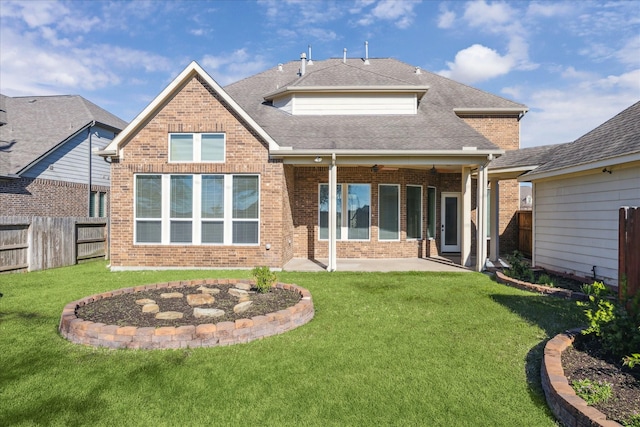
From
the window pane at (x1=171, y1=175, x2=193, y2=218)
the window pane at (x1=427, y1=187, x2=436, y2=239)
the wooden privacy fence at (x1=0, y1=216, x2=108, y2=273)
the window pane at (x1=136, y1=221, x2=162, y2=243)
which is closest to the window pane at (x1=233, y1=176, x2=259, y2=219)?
the window pane at (x1=171, y1=175, x2=193, y2=218)

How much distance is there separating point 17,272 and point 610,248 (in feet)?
50.0

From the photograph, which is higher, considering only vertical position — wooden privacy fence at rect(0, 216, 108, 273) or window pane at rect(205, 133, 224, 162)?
window pane at rect(205, 133, 224, 162)

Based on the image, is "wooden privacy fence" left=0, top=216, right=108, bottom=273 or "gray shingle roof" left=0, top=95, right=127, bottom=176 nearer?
"wooden privacy fence" left=0, top=216, right=108, bottom=273

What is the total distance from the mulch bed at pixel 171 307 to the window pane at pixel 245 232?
3567 millimetres

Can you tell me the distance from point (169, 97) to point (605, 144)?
11263mm

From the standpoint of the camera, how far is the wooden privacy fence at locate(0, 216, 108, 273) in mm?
10414

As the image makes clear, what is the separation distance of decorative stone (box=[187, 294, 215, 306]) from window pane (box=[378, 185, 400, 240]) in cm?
770

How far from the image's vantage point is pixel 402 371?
402cm

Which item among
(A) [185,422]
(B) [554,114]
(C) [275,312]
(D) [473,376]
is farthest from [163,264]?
(B) [554,114]

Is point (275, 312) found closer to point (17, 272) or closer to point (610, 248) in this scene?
point (610, 248)

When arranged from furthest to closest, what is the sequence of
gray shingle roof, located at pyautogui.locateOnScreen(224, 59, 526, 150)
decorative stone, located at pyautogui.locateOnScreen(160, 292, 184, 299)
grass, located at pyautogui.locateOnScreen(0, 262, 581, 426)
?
gray shingle roof, located at pyautogui.locateOnScreen(224, 59, 526, 150), decorative stone, located at pyautogui.locateOnScreen(160, 292, 184, 299), grass, located at pyautogui.locateOnScreen(0, 262, 581, 426)

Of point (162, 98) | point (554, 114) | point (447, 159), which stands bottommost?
point (447, 159)

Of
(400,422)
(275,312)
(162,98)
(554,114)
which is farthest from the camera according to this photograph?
(554,114)

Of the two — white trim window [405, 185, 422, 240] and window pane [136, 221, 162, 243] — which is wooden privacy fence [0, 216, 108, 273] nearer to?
window pane [136, 221, 162, 243]
